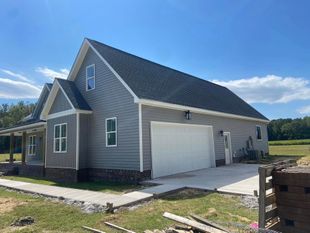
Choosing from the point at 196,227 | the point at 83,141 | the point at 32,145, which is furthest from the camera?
the point at 32,145

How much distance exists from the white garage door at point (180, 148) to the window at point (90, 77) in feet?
15.1

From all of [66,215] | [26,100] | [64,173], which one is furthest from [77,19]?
[26,100]

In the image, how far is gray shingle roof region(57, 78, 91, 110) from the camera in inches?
536

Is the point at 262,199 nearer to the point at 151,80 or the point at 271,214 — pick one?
the point at 271,214

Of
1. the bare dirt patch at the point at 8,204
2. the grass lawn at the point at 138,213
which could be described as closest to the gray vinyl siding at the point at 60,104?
the bare dirt patch at the point at 8,204

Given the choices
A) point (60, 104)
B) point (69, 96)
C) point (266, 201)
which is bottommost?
point (266, 201)

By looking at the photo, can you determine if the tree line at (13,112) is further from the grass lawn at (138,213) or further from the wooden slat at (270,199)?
the wooden slat at (270,199)

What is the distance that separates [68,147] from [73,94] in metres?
2.94

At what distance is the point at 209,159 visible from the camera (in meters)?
15.9

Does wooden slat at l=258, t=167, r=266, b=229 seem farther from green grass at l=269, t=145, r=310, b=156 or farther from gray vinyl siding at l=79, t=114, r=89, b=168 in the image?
green grass at l=269, t=145, r=310, b=156

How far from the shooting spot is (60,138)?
14.5 m

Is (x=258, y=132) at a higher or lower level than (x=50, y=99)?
lower

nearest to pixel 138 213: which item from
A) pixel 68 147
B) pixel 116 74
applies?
pixel 116 74

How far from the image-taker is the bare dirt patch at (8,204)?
745cm
